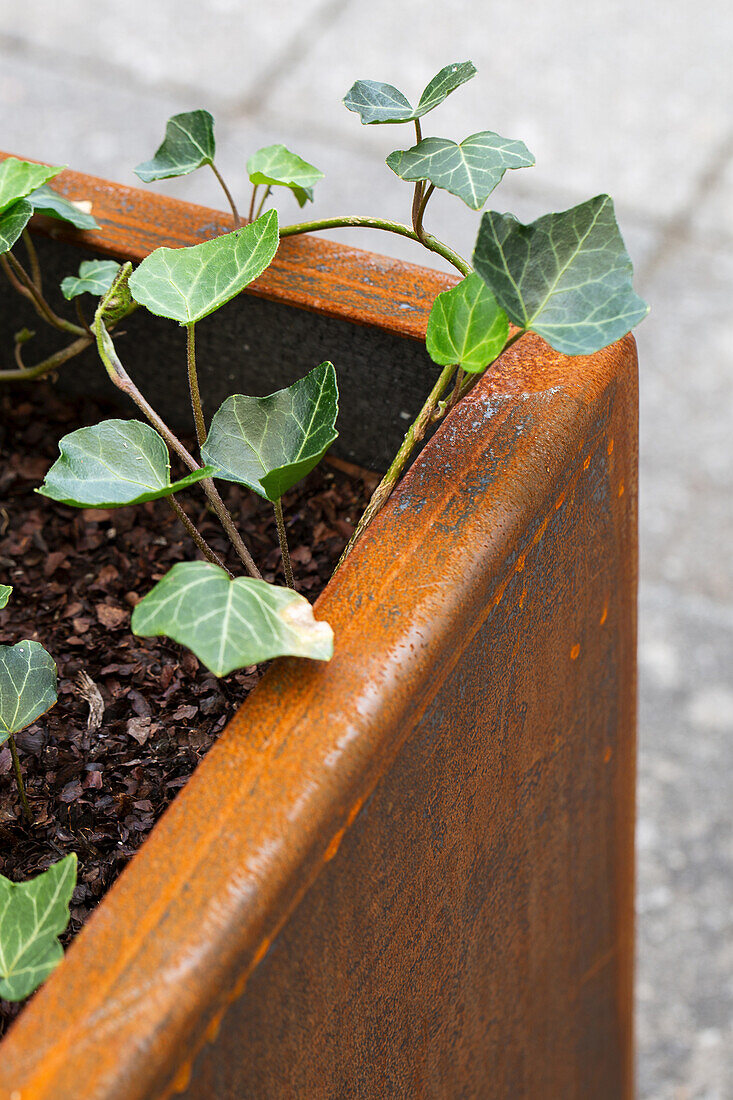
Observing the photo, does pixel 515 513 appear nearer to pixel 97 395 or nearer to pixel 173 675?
A: pixel 173 675

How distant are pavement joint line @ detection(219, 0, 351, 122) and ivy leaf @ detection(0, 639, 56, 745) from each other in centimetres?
160

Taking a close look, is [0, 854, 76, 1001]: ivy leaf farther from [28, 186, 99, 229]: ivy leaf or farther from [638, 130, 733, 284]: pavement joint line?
[638, 130, 733, 284]: pavement joint line

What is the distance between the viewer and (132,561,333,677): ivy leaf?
1.10 ft

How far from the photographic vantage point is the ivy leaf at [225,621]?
1.10 ft

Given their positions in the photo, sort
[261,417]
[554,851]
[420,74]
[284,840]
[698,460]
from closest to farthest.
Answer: [284,840]
[261,417]
[554,851]
[698,460]
[420,74]

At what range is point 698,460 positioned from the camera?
59.0 inches

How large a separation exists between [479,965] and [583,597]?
0.17 metres

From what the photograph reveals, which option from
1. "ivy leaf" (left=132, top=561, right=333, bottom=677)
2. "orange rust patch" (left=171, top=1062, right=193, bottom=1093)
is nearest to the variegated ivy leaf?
"ivy leaf" (left=132, top=561, right=333, bottom=677)

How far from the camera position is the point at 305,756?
1.10 feet

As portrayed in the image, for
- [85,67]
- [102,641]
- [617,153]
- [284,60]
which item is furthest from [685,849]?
[85,67]

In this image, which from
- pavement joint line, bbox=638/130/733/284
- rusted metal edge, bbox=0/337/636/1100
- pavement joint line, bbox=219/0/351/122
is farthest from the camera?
pavement joint line, bbox=219/0/351/122

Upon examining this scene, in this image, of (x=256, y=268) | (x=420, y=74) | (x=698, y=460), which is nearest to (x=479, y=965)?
(x=256, y=268)

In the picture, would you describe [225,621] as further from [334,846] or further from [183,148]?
[183,148]

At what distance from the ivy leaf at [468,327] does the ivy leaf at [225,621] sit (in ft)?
0.40
